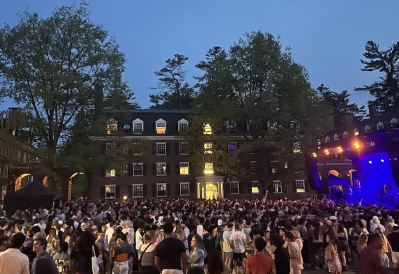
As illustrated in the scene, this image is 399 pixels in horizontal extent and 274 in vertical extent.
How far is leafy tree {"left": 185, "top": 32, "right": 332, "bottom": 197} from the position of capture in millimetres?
33219

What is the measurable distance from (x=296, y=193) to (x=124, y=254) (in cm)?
4108

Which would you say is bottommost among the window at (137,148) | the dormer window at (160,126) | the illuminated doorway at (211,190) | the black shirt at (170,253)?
the black shirt at (170,253)

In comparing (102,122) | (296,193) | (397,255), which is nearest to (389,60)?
(296,193)

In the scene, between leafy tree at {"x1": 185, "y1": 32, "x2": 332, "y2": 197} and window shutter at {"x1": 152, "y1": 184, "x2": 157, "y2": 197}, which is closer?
leafy tree at {"x1": 185, "y1": 32, "x2": 332, "y2": 197}

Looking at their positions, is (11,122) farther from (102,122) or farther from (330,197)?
(330,197)

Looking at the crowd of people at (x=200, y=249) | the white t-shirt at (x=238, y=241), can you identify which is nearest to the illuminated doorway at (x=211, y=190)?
the crowd of people at (x=200, y=249)

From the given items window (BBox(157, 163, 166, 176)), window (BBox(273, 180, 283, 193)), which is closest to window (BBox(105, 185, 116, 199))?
window (BBox(157, 163, 166, 176))

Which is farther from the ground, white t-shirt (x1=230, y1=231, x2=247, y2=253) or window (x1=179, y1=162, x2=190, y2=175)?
window (x1=179, y1=162, x2=190, y2=175)

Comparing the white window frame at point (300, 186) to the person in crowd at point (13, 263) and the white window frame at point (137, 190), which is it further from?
the person in crowd at point (13, 263)

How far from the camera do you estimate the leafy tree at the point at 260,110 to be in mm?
33219

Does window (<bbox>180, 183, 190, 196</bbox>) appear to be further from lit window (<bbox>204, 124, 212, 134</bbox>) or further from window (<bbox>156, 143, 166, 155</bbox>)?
lit window (<bbox>204, 124, 212, 134</bbox>)

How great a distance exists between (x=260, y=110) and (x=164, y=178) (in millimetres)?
16945

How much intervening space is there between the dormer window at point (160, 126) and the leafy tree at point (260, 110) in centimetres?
975

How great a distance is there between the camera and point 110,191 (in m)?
42.5
